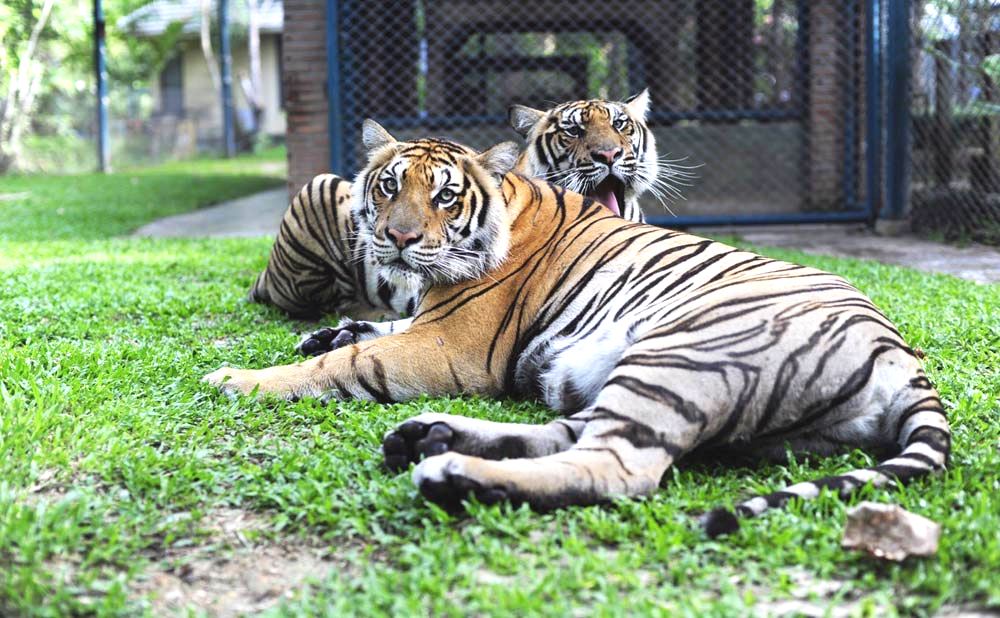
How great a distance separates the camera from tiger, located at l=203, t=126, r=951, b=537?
2637mm

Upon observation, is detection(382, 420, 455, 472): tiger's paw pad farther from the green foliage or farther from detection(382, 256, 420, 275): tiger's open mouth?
the green foliage

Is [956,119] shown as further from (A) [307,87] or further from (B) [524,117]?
(A) [307,87]

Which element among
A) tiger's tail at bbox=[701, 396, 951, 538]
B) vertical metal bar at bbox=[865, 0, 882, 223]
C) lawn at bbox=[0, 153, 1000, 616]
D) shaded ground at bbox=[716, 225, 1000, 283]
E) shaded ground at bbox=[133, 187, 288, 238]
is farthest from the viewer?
shaded ground at bbox=[133, 187, 288, 238]

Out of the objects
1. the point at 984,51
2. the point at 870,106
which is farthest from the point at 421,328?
the point at 870,106

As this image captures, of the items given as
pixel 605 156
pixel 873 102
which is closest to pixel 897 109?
pixel 873 102

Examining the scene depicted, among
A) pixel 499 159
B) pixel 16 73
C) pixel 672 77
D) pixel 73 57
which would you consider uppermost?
pixel 73 57

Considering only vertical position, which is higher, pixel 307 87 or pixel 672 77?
pixel 672 77

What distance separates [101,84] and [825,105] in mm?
Result: 11729

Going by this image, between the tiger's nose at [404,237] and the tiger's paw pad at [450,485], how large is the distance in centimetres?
117

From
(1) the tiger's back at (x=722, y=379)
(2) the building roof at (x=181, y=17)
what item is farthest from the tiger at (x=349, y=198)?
(2) the building roof at (x=181, y=17)

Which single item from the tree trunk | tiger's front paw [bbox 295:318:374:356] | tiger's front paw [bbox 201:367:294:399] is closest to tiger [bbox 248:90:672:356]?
tiger's front paw [bbox 295:318:374:356]

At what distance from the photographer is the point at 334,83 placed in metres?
9.35

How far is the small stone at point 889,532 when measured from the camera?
2230 mm

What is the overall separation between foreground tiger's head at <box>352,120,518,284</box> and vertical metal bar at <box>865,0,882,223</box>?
21.7ft
